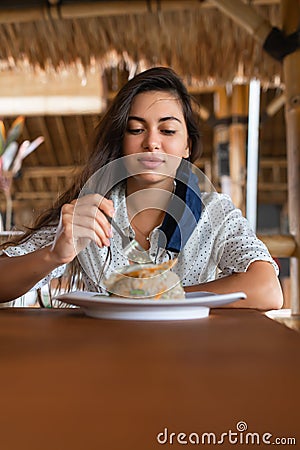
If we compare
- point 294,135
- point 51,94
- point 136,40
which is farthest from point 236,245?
point 51,94

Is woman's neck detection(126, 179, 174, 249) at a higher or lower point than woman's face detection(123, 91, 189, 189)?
lower

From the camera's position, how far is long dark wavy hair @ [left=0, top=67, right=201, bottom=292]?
130 cm

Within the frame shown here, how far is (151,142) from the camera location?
1212 mm

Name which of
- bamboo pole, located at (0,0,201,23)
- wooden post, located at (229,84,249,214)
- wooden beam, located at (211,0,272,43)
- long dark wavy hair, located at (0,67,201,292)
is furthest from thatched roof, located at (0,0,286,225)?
wooden post, located at (229,84,249,214)

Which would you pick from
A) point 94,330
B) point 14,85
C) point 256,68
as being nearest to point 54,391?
point 94,330

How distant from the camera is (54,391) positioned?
1.05 feet

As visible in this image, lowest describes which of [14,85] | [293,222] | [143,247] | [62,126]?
[143,247]

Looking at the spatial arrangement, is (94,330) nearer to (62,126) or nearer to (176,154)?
(176,154)

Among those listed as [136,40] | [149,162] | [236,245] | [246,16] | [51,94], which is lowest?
[236,245]

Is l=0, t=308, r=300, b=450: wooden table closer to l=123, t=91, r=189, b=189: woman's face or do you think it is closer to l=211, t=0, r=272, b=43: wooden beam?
l=123, t=91, r=189, b=189: woman's face

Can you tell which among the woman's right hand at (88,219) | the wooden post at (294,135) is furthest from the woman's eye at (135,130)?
the wooden post at (294,135)

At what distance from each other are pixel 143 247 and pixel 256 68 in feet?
8.18

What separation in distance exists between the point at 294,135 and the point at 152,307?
1.80 meters

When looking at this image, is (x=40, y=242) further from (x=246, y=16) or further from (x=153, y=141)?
(x=246, y=16)
